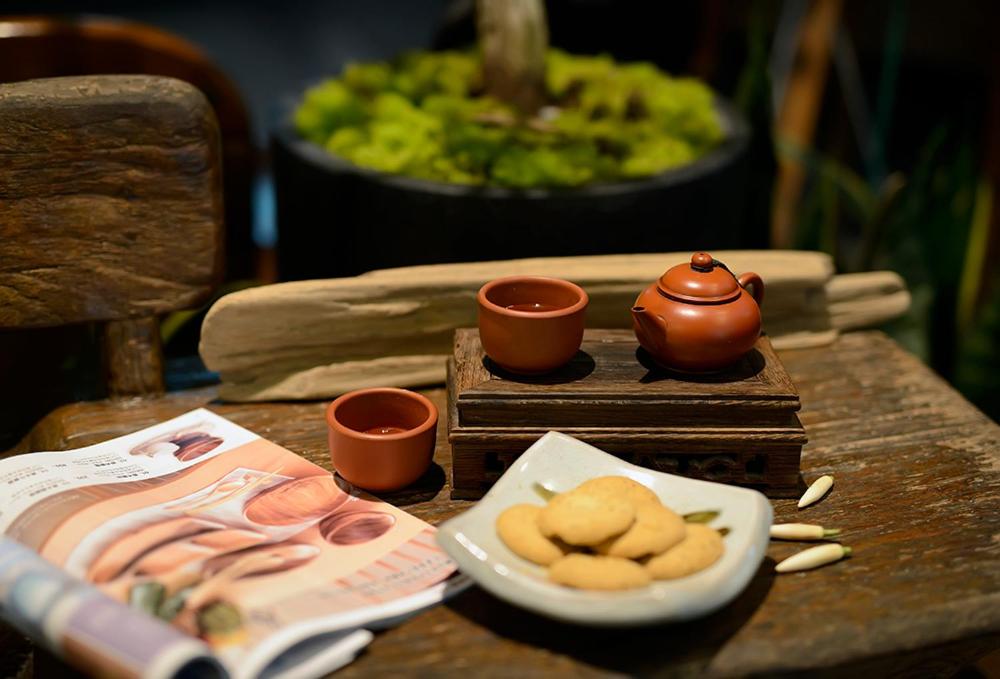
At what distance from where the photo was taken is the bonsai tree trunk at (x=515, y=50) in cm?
159

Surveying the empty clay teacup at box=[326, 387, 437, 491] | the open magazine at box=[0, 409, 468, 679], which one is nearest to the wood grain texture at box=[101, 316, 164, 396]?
the open magazine at box=[0, 409, 468, 679]

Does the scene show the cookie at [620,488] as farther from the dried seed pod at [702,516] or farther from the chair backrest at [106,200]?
the chair backrest at [106,200]

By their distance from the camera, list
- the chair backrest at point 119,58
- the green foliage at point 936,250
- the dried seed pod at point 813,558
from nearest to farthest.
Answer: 1. the dried seed pod at point 813,558
2. the green foliage at point 936,250
3. the chair backrest at point 119,58

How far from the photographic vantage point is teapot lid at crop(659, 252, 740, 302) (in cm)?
102

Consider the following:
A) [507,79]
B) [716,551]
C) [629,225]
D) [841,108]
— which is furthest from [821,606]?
[841,108]

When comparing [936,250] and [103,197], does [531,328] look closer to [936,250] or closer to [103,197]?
[103,197]

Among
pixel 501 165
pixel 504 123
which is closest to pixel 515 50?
pixel 504 123

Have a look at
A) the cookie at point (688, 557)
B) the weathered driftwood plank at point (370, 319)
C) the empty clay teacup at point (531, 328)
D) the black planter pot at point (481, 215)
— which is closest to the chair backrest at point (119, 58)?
the black planter pot at point (481, 215)

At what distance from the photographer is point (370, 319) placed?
4.02ft

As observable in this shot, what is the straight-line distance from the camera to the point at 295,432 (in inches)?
45.8

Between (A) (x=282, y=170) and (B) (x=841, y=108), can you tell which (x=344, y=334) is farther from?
(B) (x=841, y=108)

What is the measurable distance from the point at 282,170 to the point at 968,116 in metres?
1.16

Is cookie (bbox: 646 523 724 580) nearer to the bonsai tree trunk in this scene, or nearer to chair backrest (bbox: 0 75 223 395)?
chair backrest (bbox: 0 75 223 395)

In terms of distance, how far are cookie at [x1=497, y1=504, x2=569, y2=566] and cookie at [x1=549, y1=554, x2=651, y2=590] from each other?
21mm
